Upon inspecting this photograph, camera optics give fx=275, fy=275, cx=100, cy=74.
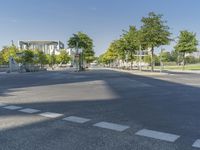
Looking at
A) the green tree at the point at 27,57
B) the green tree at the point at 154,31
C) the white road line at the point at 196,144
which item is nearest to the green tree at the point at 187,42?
the green tree at the point at 154,31

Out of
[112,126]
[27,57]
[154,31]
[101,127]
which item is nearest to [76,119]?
[101,127]

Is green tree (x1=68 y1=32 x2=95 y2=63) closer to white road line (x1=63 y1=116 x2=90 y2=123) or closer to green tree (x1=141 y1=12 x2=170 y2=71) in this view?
green tree (x1=141 y1=12 x2=170 y2=71)

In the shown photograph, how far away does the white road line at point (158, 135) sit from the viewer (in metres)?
5.32

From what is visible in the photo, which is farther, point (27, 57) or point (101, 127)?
point (27, 57)

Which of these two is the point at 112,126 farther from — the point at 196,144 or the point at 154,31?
the point at 154,31

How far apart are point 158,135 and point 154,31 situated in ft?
105

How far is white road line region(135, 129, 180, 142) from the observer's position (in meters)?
5.32

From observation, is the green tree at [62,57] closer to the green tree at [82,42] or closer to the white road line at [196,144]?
the green tree at [82,42]

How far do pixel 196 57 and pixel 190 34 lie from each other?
85086 millimetres

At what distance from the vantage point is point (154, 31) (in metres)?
36.1

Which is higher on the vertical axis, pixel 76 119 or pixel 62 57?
pixel 62 57

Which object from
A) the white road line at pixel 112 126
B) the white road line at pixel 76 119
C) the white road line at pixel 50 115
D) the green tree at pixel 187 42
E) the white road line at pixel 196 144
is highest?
the green tree at pixel 187 42

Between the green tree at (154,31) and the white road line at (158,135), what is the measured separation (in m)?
31.4

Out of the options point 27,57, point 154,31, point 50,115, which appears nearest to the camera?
point 50,115
